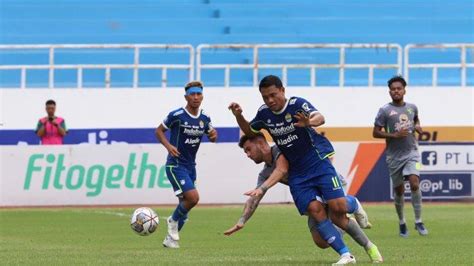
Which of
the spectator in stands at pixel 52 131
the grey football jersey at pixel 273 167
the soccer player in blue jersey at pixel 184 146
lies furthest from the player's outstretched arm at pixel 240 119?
the spectator in stands at pixel 52 131

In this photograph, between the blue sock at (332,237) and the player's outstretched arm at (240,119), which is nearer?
the blue sock at (332,237)

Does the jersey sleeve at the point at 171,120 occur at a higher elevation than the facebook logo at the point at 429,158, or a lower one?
higher

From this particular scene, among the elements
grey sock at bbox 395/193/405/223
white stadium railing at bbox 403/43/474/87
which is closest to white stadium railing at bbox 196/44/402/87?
white stadium railing at bbox 403/43/474/87

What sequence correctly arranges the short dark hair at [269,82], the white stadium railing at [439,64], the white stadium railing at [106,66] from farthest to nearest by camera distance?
the white stadium railing at [439,64] < the white stadium railing at [106,66] < the short dark hair at [269,82]

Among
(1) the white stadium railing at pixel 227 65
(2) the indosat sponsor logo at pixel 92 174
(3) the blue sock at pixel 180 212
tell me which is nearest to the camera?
(3) the blue sock at pixel 180 212

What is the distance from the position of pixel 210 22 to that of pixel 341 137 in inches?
258

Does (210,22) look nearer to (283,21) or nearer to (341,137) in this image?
(283,21)

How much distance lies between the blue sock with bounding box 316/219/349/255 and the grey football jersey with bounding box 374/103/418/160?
5840 mm

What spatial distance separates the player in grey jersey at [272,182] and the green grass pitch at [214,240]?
0.27m

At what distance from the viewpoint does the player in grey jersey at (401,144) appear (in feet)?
57.8

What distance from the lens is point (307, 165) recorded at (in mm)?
12305

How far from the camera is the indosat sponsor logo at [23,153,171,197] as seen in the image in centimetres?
2656

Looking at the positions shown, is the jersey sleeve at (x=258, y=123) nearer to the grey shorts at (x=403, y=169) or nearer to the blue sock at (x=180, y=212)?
the blue sock at (x=180, y=212)

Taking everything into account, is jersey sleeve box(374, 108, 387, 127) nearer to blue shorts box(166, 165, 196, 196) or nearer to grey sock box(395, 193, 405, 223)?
grey sock box(395, 193, 405, 223)
